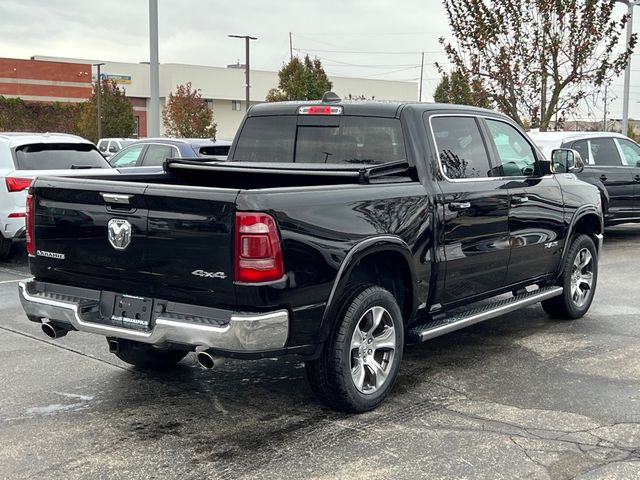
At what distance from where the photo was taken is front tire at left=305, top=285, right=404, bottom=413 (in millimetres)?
4789

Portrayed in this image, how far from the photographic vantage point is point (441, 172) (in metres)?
5.76

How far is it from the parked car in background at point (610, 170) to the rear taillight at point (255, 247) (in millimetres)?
9468

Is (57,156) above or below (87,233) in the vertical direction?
above

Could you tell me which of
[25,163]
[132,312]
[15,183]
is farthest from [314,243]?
[25,163]

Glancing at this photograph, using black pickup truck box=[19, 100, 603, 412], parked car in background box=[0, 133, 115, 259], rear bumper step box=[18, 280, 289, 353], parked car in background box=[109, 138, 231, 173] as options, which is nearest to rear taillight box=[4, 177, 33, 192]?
parked car in background box=[0, 133, 115, 259]

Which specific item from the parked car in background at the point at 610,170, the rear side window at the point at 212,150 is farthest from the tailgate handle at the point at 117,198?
the parked car in background at the point at 610,170

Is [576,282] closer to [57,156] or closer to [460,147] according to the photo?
[460,147]

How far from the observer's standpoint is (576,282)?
7672 millimetres

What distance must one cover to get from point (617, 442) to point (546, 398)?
806 mm

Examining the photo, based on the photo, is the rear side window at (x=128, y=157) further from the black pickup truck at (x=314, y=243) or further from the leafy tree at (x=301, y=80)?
the leafy tree at (x=301, y=80)

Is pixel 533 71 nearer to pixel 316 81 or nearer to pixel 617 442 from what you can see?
pixel 617 442

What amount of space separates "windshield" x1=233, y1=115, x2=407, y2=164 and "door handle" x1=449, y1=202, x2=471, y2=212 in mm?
487

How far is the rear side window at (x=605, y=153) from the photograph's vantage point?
43.2 feet

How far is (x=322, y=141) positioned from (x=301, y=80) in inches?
1787
